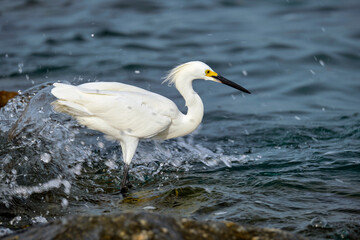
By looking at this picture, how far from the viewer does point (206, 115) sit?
840 centimetres

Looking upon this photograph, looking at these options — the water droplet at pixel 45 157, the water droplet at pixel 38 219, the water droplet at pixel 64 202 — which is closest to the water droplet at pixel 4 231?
the water droplet at pixel 38 219

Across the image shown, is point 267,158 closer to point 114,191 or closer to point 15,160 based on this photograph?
point 114,191

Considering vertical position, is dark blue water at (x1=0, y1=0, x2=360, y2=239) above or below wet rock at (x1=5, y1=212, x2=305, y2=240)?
below

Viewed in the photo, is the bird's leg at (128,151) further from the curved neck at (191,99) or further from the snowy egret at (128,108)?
the curved neck at (191,99)

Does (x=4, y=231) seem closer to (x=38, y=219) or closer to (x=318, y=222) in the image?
(x=38, y=219)

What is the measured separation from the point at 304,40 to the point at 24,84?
6855mm

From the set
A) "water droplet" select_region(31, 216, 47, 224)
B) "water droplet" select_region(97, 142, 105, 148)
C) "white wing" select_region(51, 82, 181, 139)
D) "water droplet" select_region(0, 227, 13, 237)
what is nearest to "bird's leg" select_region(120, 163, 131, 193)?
"white wing" select_region(51, 82, 181, 139)

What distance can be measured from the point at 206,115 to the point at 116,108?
131 inches

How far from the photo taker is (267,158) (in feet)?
21.0

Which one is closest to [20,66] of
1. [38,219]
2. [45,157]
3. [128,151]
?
[45,157]

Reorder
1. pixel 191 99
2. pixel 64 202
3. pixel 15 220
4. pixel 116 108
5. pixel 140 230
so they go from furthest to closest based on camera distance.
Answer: pixel 191 99 → pixel 116 108 → pixel 64 202 → pixel 15 220 → pixel 140 230

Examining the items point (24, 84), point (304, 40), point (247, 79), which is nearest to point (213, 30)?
point (304, 40)

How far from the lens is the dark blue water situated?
489cm

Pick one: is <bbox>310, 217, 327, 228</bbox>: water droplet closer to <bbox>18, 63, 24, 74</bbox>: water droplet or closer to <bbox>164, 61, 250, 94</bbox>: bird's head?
<bbox>164, 61, 250, 94</bbox>: bird's head
